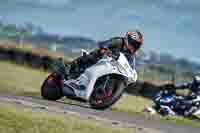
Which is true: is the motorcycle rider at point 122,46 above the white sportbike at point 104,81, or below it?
above

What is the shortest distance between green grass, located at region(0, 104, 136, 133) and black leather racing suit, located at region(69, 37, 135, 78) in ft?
10.6

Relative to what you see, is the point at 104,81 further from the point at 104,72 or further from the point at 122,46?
the point at 122,46

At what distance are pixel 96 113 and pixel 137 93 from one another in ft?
75.9

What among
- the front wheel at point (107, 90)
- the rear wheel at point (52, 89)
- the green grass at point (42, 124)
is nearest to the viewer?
the green grass at point (42, 124)

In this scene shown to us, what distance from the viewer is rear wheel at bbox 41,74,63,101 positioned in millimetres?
15250

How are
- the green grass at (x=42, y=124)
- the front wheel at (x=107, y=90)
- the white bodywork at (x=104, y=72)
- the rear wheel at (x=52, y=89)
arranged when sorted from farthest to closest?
1. the rear wheel at (x=52, y=89)
2. the front wheel at (x=107, y=90)
3. the white bodywork at (x=104, y=72)
4. the green grass at (x=42, y=124)

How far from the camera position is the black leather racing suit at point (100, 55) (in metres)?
13.7

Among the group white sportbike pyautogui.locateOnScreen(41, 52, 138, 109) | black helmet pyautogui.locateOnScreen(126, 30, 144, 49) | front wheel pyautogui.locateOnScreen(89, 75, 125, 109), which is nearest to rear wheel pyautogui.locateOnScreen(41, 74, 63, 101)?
white sportbike pyautogui.locateOnScreen(41, 52, 138, 109)

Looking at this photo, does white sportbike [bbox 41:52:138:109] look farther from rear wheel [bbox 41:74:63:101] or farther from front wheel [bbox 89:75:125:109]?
rear wheel [bbox 41:74:63:101]

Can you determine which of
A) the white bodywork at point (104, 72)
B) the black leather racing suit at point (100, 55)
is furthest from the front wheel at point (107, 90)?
the black leather racing suit at point (100, 55)

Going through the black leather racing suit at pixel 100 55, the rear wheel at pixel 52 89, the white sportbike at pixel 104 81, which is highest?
the black leather racing suit at pixel 100 55

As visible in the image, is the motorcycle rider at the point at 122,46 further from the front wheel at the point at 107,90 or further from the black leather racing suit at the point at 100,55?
the front wheel at the point at 107,90

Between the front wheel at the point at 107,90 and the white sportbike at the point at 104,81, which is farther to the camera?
the front wheel at the point at 107,90

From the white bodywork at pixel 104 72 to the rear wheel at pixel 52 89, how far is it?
98 cm
